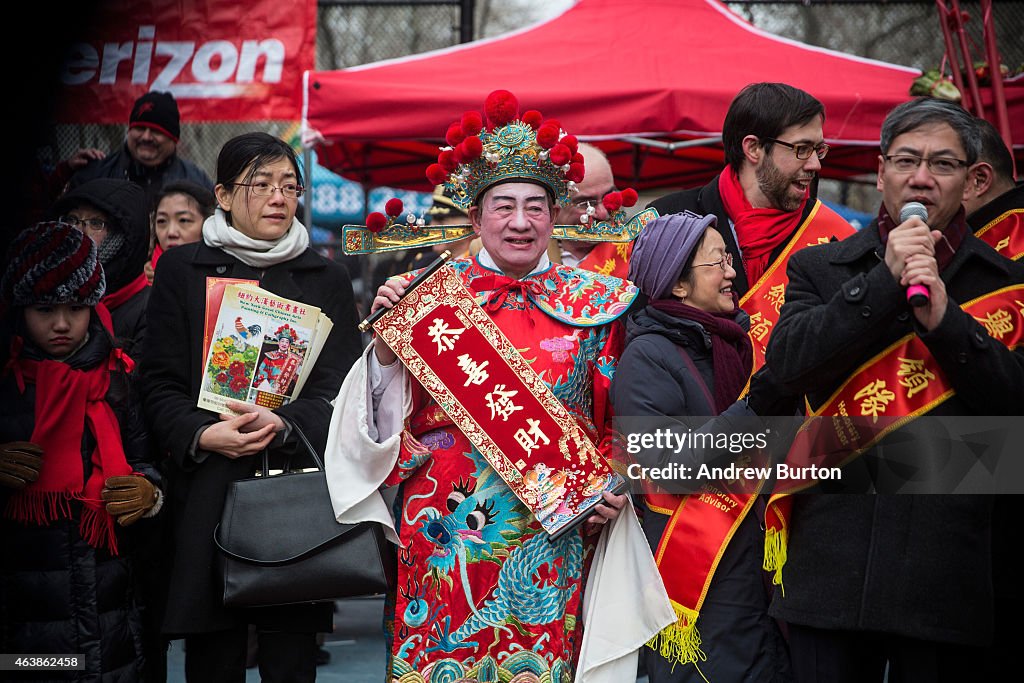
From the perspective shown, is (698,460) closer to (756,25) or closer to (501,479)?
(501,479)

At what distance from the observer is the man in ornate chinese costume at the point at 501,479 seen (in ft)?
11.2

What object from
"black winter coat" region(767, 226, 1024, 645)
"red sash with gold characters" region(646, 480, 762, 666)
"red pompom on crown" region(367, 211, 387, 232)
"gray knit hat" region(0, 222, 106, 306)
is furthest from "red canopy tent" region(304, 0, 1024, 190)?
"black winter coat" region(767, 226, 1024, 645)

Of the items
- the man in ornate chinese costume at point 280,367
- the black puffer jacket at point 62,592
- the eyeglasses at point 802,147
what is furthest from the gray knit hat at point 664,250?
the black puffer jacket at point 62,592

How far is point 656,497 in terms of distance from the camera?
3516mm

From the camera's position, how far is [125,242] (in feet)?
14.9

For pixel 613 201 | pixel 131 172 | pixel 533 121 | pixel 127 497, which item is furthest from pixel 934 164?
pixel 131 172

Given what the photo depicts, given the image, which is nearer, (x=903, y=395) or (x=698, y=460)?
(x=903, y=395)

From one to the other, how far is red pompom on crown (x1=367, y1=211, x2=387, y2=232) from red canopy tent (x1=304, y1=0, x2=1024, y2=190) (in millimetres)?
3150

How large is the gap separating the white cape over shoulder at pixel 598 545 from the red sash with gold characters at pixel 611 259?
1337 mm

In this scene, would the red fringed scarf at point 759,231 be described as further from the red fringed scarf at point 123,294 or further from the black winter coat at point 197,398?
the red fringed scarf at point 123,294

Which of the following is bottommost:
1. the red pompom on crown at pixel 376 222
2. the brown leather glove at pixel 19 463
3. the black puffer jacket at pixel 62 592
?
the black puffer jacket at pixel 62 592

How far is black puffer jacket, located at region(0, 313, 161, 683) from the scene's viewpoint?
150 inches

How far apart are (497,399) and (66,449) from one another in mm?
1551

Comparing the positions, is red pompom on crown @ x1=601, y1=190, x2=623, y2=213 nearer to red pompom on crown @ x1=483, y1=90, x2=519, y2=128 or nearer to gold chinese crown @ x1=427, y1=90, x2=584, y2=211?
gold chinese crown @ x1=427, y1=90, x2=584, y2=211
